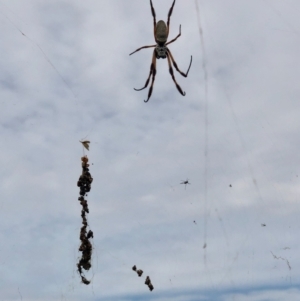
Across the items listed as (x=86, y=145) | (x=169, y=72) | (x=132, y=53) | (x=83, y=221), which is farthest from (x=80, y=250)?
(x=169, y=72)

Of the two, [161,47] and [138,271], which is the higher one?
[161,47]

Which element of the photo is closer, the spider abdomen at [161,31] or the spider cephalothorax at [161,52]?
the spider abdomen at [161,31]

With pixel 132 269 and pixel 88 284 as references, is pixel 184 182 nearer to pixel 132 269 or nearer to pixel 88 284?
pixel 132 269

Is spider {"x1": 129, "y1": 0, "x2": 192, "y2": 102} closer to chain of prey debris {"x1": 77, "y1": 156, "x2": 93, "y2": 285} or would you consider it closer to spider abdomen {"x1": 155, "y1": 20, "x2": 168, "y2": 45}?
spider abdomen {"x1": 155, "y1": 20, "x2": 168, "y2": 45}

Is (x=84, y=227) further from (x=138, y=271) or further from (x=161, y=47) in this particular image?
(x=161, y=47)

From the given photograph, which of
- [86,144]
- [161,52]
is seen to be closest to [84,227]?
[86,144]

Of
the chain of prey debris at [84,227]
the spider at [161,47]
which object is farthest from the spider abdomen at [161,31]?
the chain of prey debris at [84,227]

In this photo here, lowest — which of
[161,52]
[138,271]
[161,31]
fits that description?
[138,271]

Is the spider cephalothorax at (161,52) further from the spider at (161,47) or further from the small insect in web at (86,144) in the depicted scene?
the small insect in web at (86,144)

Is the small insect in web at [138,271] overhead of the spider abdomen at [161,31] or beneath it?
Answer: beneath
